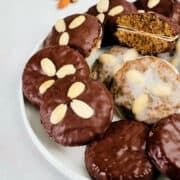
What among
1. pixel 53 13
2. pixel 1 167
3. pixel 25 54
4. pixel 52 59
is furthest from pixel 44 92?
pixel 53 13

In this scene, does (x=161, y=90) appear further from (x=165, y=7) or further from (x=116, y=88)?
(x=165, y=7)

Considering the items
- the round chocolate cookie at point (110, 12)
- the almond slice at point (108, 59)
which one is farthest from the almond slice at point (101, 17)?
the almond slice at point (108, 59)

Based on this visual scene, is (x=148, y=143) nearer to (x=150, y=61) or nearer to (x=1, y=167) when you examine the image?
(x=150, y=61)

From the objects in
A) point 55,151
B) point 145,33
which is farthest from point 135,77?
point 55,151

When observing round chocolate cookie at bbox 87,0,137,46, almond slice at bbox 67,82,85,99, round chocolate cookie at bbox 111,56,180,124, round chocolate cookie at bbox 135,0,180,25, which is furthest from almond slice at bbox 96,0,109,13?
almond slice at bbox 67,82,85,99

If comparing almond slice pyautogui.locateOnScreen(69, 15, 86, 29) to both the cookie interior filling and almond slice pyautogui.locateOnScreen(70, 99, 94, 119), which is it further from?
almond slice pyautogui.locateOnScreen(70, 99, 94, 119)

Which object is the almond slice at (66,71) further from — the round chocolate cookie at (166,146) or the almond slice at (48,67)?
the round chocolate cookie at (166,146)
